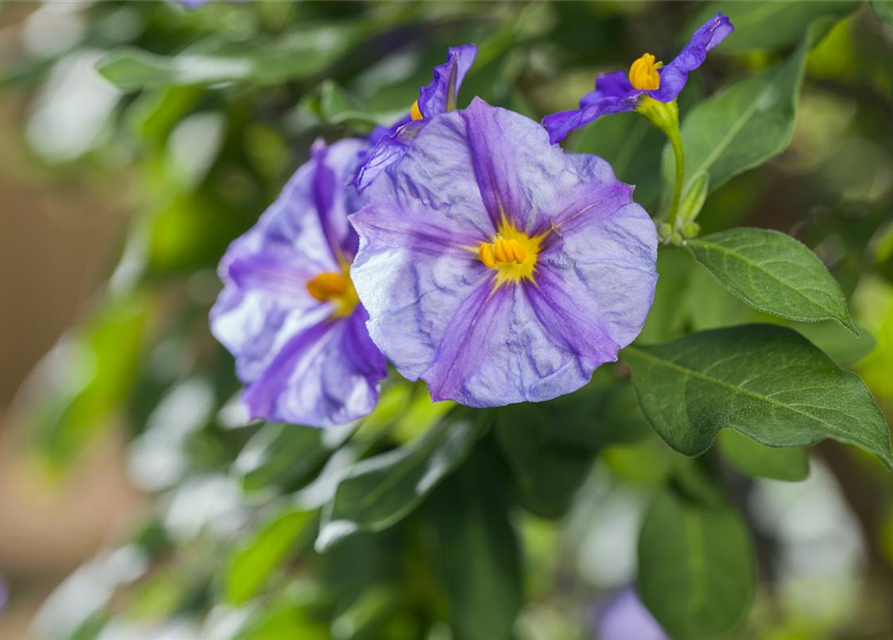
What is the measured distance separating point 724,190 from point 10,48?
82 centimetres

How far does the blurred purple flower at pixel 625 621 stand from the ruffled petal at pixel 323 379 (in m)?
0.90

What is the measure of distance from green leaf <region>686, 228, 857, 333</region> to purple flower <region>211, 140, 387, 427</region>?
179 mm

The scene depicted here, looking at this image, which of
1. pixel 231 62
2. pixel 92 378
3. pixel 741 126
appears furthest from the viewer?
pixel 92 378

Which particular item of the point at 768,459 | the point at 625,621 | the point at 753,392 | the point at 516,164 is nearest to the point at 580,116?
the point at 516,164

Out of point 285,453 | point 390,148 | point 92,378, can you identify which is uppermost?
point 390,148

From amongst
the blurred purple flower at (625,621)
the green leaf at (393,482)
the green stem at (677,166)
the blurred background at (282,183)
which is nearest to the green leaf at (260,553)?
the blurred background at (282,183)

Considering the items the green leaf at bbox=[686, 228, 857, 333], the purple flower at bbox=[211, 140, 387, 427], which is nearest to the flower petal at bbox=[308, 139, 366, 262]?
the purple flower at bbox=[211, 140, 387, 427]

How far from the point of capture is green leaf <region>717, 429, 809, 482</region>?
607 millimetres

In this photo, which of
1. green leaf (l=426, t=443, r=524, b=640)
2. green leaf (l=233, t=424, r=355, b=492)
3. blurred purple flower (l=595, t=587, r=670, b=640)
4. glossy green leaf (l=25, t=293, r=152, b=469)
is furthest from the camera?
blurred purple flower (l=595, t=587, r=670, b=640)

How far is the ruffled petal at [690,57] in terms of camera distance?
0.45 m

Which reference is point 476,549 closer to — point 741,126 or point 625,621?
point 741,126

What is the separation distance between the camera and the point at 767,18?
598mm

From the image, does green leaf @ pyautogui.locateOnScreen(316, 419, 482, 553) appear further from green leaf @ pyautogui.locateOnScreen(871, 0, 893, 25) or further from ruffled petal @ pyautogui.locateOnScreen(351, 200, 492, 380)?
green leaf @ pyautogui.locateOnScreen(871, 0, 893, 25)

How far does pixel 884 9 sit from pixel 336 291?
33 cm
